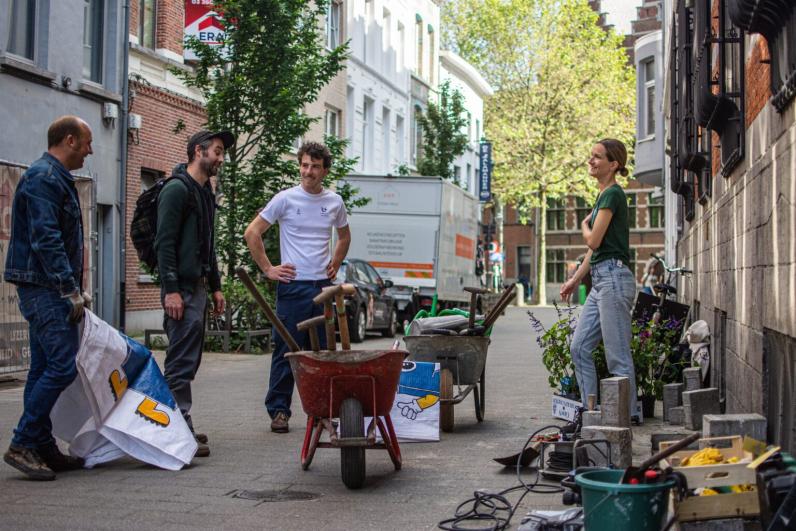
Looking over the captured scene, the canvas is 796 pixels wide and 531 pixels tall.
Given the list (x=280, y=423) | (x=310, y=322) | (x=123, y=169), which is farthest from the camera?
(x=123, y=169)

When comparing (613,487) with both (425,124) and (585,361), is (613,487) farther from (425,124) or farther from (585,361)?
(425,124)

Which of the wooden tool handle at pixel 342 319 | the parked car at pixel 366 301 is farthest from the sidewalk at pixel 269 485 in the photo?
the parked car at pixel 366 301

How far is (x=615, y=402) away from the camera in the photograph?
6574 millimetres

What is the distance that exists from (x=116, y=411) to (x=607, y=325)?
3.35m

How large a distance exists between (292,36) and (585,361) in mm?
11596

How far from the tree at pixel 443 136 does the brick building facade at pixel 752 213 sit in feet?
95.9

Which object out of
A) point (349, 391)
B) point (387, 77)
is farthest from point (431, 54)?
point (349, 391)

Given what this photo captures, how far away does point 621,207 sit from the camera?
26.1ft

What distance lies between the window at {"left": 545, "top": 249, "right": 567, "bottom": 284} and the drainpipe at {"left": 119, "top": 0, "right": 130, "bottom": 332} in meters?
55.5

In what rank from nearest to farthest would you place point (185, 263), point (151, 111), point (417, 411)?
point (185, 263) → point (417, 411) → point (151, 111)

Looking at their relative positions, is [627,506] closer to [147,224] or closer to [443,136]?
[147,224]

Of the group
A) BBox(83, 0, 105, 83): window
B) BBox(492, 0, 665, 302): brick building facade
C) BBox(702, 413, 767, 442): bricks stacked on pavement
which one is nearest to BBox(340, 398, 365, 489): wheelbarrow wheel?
BBox(702, 413, 767, 442): bricks stacked on pavement

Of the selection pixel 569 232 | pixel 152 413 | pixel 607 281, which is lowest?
pixel 152 413

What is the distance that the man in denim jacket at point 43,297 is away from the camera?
650 centimetres
